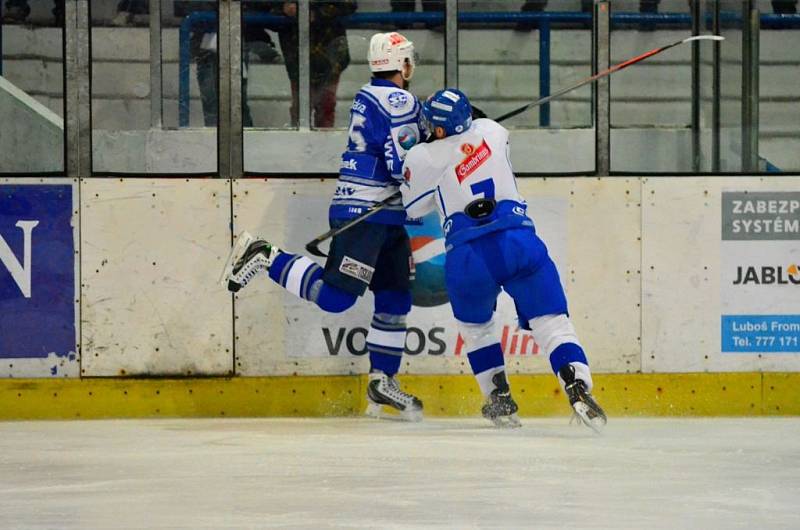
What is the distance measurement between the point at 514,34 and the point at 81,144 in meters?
1.79

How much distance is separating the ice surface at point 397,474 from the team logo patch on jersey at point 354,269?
0.56 metres

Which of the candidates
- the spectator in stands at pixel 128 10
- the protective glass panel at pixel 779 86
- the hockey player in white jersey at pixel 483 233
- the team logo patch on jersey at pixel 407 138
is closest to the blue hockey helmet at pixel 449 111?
the hockey player in white jersey at pixel 483 233

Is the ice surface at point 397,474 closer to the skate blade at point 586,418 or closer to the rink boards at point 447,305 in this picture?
the skate blade at point 586,418

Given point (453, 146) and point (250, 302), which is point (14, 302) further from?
point (453, 146)

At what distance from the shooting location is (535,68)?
7.06m

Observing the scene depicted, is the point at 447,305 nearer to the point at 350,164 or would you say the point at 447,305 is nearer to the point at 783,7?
Result: the point at 350,164

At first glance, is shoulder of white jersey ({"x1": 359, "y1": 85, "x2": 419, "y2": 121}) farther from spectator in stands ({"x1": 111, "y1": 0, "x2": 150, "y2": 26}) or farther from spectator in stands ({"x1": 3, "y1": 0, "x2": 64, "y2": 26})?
spectator in stands ({"x1": 3, "y1": 0, "x2": 64, "y2": 26})

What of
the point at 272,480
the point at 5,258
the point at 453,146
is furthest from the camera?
the point at 5,258

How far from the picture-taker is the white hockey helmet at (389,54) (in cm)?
665

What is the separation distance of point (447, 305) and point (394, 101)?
87 cm

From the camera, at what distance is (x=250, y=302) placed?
6.86 m

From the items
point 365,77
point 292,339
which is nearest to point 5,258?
point 292,339

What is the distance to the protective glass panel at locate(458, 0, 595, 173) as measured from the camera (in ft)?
22.9

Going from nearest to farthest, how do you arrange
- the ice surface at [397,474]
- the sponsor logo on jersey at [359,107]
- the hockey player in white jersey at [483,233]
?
the ice surface at [397,474]
the hockey player in white jersey at [483,233]
the sponsor logo on jersey at [359,107]
